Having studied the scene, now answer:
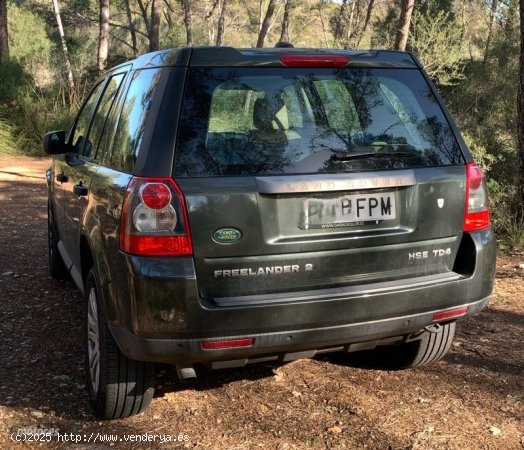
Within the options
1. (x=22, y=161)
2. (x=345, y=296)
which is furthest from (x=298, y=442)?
(x=22, y=161)

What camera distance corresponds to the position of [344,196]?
2.63 metres

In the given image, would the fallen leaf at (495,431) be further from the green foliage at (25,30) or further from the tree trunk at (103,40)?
the green foliage at (25,30)

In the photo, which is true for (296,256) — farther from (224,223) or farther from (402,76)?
(402,76)

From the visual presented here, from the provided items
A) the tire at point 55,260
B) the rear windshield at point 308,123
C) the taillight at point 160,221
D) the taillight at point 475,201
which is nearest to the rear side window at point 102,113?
the rear windshield at point 308,123

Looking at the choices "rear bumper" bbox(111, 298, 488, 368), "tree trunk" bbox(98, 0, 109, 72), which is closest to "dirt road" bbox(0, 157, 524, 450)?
"rear bumper" bbox(111, 298, 488, 368)

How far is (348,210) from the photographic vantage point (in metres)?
2.65

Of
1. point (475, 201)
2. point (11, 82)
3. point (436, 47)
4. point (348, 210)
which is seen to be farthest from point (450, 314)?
point (11, 82)

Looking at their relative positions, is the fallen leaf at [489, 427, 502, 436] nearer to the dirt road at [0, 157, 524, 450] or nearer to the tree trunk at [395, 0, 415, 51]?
the dirt road at [0, 157, 524, 450]

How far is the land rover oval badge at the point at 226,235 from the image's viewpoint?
2457mm

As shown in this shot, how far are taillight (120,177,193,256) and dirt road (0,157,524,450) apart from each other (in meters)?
1.03

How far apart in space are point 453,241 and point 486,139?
10801mm

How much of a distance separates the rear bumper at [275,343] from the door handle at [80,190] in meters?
0.97

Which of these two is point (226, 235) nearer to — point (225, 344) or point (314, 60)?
point (225, 344)

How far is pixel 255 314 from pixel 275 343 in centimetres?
18
